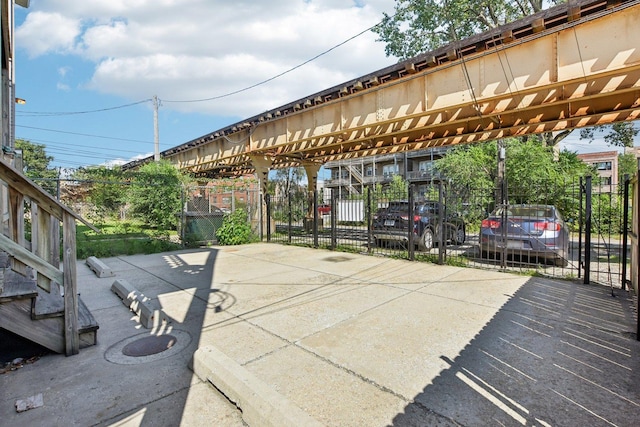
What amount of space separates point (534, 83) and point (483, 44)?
1.48m

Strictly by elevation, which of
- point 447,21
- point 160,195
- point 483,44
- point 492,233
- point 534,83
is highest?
point 447,21

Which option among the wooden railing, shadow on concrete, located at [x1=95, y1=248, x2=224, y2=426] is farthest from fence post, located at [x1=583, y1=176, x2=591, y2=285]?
the wooden railing

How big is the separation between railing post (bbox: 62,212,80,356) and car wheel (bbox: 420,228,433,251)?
30.5 feet

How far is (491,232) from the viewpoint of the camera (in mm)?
8688

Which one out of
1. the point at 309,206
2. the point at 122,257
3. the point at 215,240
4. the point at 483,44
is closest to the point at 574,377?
the point at 483,44

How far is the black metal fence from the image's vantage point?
24.8 feet

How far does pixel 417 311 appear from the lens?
503 centimetres

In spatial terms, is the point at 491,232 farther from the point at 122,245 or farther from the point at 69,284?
the point at 122,245

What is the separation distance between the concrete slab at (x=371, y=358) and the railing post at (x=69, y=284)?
0.73ft

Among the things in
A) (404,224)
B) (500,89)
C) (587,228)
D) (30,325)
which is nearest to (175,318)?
(30,325)

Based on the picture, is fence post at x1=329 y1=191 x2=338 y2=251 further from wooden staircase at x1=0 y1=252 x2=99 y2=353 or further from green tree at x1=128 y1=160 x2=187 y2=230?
green tree at x1=128 y1=160 x2=187 y2=230

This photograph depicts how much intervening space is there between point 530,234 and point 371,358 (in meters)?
6.52

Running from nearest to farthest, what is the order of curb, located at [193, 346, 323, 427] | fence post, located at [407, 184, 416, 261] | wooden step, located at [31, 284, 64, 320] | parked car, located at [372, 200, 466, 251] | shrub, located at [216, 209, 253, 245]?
curb, located at [193, 346, 323, 427] < wooden step, located at [31, 284, 64, 320] < fence post, located at [407, 184, 416, 261] < parked car, located at [372, 200, 466, 251] < shrub, located at [216, 209, 253, 245]

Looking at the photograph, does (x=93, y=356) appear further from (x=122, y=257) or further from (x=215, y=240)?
(x=215, y=240)
